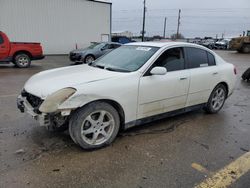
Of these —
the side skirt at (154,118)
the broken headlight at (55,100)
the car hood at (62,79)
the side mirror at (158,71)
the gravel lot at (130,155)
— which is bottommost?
the gravel lot at (130,155)

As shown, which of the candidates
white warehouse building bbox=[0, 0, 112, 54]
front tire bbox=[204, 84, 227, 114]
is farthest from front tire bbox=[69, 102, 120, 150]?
white warehouse building bbox=[0, 0, 112, 54]

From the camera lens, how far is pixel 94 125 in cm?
355

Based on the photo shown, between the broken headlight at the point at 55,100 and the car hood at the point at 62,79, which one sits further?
the car hood at the point at 62,79

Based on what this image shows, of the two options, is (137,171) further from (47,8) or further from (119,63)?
(47,8)

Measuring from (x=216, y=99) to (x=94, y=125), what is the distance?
313 cm

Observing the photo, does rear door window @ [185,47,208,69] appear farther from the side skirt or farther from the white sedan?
the side skirt

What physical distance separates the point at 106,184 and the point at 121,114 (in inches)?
48.5

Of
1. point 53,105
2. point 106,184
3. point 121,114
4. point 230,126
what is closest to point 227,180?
point 106,184

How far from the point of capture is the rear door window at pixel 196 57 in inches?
186

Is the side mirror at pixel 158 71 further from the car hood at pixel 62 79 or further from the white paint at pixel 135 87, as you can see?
the car hood at pixel 62 79

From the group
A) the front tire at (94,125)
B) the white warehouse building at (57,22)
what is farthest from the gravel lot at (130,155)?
the white warehouse building at (57,22)

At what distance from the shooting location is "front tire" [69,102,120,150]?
3340 millimetres

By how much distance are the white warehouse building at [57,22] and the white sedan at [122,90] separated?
1850 cm

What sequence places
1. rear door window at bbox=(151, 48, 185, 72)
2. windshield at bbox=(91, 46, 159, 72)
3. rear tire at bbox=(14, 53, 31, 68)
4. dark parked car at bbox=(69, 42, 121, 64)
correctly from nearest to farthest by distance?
windshield at bbox=(91, 46, 159, 72) → rear door window at bbox=(151, 48, 185, 72) → rear tire at bbox=(14, 53, 31, 68) → dark parked car at bbox=(69, 42, 121, 64)
